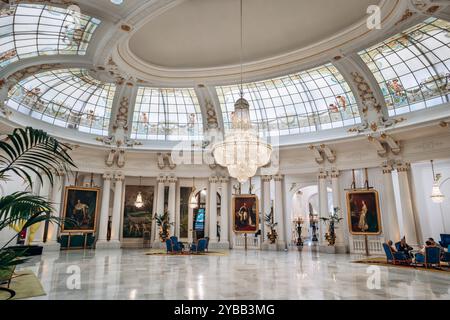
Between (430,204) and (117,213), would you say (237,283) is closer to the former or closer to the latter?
(117,213)

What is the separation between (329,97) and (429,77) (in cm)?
464

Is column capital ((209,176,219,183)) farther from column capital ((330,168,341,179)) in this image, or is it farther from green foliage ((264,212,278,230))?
column capital ((330,168,341,179))

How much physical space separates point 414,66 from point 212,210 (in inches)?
525

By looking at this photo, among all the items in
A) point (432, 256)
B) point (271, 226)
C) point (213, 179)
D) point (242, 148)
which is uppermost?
point (213, 179)

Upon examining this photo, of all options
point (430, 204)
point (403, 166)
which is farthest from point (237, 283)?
point (430, 204)

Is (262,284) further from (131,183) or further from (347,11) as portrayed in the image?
(131,183)

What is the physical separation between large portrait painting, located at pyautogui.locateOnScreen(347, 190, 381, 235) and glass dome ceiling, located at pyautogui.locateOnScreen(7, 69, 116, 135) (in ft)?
49.4

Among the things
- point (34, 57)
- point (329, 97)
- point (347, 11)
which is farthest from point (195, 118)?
point (347, 11)

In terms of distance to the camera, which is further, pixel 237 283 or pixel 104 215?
pixel 104 215

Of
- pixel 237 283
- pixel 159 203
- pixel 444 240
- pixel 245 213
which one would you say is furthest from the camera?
pixel 159 203

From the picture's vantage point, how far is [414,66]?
13.8 metres

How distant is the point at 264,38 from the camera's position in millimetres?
12938

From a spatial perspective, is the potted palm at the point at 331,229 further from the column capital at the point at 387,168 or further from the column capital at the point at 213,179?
the column capital at the point at 213,179

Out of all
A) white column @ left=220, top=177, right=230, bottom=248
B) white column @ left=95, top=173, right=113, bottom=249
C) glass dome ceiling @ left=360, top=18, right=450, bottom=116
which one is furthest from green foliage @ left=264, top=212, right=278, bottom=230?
white column @ left=95, top=173, right=113, bottom=249
